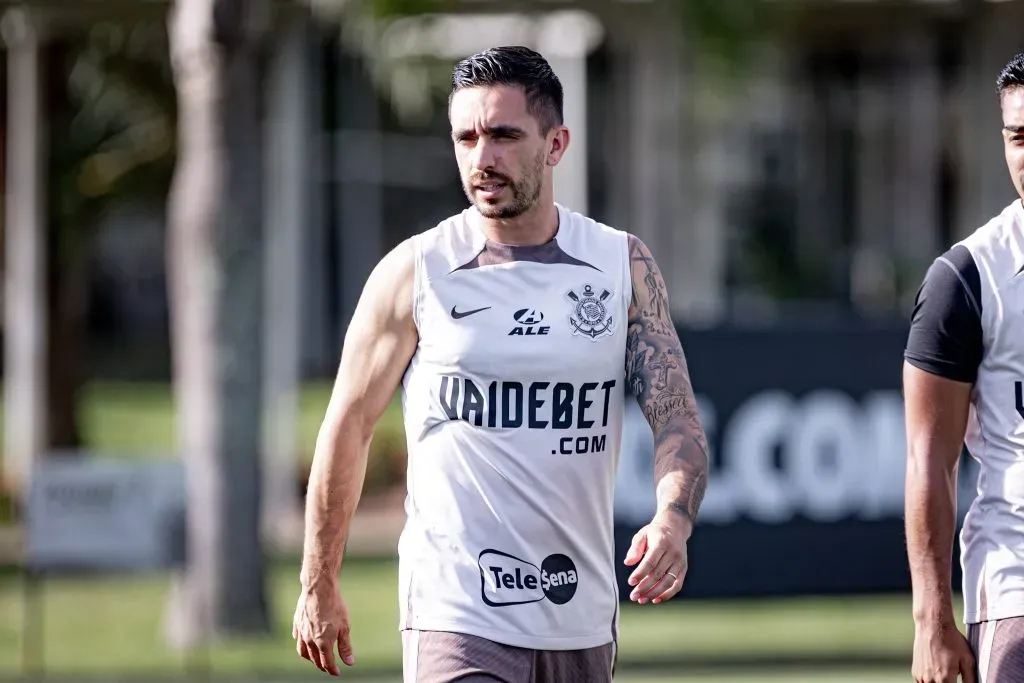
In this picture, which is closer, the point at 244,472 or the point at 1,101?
the point at 244,472

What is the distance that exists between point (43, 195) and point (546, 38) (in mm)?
5010

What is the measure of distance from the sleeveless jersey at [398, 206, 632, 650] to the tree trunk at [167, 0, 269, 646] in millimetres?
6222

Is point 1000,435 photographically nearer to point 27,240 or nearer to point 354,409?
Answer: point 354,409

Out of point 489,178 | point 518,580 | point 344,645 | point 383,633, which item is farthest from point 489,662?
point 383,633

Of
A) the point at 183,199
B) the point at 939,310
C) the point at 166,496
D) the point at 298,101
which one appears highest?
the point at 298,101

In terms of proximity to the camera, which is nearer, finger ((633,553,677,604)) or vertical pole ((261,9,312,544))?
finger ((633,553,677,604))

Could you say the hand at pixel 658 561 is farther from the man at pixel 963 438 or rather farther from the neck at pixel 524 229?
the neck at pixel 524 229

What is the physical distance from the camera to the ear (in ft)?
15.0

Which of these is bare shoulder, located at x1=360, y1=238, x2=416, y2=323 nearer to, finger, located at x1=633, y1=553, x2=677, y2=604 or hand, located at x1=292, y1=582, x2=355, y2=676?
hand, located at x1=292, y1=582, x2=355, y2=676

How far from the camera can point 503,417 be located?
4.43 m

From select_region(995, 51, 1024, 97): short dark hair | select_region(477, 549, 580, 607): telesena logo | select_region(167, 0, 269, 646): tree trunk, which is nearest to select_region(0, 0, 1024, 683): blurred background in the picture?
select_region(167, 0, 269, 646): tree trunk

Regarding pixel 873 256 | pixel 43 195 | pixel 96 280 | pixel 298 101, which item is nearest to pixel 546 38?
pixel 298 101

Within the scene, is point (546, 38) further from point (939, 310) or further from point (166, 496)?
point (939, 310)

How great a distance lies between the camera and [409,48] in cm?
1402
